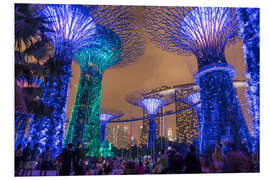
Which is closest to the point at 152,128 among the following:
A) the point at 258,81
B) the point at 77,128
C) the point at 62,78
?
the point at 77,128

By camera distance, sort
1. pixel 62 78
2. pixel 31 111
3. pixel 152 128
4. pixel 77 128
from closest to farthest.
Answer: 1. pixel 31 111
2. pixel 62 78
3. pixel 77 128
4. pixel 152 128

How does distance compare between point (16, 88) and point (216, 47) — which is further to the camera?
point (216, 47)

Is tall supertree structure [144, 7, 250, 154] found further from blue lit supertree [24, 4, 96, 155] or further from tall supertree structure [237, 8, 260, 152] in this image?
blue lit supertree [24, 4, 96, 155]

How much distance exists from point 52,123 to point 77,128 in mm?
5017

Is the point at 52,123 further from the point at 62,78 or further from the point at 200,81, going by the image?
the point at 200,81

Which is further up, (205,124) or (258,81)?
(258,81)

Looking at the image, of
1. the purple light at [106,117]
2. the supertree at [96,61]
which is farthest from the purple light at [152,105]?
the supertree at [96,61]

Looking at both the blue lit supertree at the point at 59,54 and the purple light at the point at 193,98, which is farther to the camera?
the purple light at the point at 193,98

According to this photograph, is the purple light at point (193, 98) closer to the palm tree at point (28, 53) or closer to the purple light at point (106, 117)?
the purple light at point (106, 117)

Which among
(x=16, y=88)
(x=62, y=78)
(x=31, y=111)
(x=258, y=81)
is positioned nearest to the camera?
(x=16, y=88)

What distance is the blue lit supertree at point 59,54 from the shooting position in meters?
11.0

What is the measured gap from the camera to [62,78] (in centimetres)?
1209

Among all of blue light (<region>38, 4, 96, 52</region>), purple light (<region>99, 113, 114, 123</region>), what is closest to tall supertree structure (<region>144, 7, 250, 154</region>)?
blue light (<region>38, 4, 96, 52</region>)

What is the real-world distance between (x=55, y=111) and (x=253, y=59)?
941 centimetres
